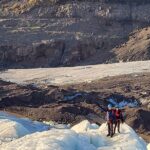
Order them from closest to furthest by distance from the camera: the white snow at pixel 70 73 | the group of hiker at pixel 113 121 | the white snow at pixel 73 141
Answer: the white snow at pixel 73 141 → the group of hiker at pixel 113 121 → the white snow at pixel 70 73

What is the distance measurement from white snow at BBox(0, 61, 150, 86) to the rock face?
4.86 meters

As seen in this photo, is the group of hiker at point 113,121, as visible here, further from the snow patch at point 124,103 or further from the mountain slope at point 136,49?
the mountain slope at point 136,49

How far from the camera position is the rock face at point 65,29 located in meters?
66.4

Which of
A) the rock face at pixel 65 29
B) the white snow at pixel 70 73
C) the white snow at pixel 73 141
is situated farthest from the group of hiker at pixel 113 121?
the rock face at pixel 65 29

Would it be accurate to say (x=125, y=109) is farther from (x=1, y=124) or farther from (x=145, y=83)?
(x=1, y=124)

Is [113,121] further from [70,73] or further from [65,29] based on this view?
[65,29]

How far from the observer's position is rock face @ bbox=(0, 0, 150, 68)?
66.4 metres

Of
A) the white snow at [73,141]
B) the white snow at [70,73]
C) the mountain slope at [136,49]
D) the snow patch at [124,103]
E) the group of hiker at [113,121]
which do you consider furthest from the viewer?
the mountain slope at [136,49]

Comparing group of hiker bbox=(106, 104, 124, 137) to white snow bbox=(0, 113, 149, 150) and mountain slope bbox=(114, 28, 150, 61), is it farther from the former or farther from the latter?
mountain slope bbox=(114, 28, 150, 61)

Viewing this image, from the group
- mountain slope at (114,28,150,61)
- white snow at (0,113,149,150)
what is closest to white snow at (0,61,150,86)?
mountain slope at (114,28,150,61)

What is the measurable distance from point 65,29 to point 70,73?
48.7 ft

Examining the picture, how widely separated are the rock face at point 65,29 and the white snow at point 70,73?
15.9 feet

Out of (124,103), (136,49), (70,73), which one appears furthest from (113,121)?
(136,49)

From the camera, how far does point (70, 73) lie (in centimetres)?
5722
